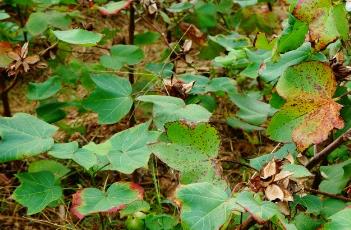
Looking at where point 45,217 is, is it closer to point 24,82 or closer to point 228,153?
point 228,153

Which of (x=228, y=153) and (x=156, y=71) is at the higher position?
(x=156, y=71)

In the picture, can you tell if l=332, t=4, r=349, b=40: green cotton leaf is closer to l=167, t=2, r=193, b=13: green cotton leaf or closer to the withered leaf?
the withered leaf

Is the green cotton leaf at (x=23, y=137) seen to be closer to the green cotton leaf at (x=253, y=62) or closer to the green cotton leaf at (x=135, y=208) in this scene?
the green cotton leaf at (x=135, y=208)

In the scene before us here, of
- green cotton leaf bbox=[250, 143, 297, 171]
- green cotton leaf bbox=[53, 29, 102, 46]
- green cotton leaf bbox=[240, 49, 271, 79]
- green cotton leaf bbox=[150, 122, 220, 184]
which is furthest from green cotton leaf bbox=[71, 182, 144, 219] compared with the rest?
green cotton leaf bbox=[240, 49, 271, 79]

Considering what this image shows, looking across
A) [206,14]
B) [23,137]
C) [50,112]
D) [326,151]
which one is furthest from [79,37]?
[206,14]

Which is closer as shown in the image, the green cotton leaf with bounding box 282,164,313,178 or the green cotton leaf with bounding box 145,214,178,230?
the green cotton leaf with bounding box 282,164,313,178

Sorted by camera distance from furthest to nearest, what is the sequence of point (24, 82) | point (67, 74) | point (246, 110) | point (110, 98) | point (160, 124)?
point (24, 82) < point (67, 74) < point (246, 110) < point (110, 98) < point (160, 124)

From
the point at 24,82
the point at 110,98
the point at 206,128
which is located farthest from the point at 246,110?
the point at 24,82
